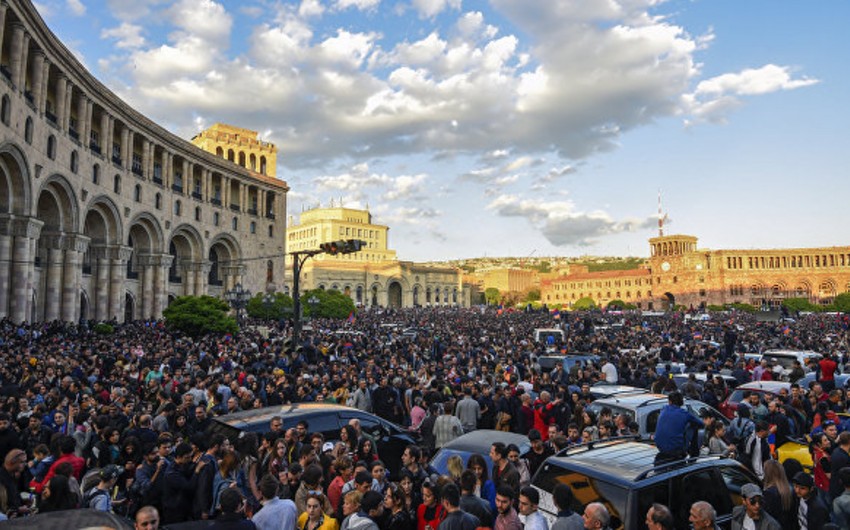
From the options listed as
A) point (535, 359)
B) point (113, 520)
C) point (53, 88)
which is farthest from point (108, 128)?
point (113, 520)

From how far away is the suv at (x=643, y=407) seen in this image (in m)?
9.43

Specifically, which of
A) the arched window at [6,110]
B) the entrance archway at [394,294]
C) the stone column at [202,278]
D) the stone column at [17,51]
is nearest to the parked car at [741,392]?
the arched window at [6,110]

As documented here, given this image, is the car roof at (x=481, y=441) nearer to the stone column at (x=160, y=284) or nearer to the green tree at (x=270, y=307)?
the green tree at (x=270, y=307)

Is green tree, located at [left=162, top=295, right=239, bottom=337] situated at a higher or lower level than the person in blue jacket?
higher

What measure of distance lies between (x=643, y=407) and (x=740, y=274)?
11497cm

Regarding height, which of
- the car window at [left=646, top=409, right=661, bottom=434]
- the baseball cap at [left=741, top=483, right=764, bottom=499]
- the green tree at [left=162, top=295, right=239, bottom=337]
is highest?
the green tree at [left=162, top=295, right=239, bottom=337]

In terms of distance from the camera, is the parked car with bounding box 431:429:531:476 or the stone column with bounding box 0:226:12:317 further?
the stone column with bounding box 0:226:12:317

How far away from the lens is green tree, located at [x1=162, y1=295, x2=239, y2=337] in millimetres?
26969

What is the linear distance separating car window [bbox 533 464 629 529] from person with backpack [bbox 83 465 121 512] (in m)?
4.21

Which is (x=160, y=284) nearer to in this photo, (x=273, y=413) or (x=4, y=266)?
(x=4, y=266)

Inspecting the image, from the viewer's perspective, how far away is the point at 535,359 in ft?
65.0

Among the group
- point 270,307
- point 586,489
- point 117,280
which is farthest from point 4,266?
point 586,489

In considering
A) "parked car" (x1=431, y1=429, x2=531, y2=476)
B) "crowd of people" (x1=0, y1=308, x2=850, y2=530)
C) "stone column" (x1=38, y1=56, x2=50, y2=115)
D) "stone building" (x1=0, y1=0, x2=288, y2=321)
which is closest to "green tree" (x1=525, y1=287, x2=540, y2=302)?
"stone building" (x1=0, y1=0, x2=288, y2=321)

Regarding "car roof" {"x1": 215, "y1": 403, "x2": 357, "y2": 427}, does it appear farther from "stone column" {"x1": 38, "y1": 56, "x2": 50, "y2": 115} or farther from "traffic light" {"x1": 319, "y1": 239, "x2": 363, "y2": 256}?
"stone column" {"x1": 38, "y1": 56, "x2": 50, "y2": 115}
